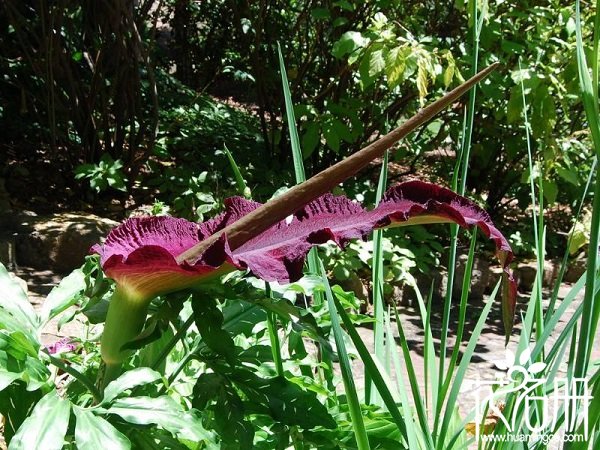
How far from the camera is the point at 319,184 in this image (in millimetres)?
757

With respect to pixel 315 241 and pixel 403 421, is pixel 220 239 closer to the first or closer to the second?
pixel 315 241

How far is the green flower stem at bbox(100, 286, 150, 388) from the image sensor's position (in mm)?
904

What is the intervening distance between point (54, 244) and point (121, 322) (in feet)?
12.1

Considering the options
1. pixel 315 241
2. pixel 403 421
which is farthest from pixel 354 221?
pixel 403 421

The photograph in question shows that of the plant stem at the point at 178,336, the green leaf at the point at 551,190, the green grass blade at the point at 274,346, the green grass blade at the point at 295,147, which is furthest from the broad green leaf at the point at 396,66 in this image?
the plant stem at the point at 178,336

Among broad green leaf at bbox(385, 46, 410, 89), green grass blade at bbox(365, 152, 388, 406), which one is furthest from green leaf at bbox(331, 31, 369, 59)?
green grass blade at bbox(365, 152, 388, 406)

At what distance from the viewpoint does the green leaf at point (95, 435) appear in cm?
81

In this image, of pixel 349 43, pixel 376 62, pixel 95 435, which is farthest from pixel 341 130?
pixel 95 435

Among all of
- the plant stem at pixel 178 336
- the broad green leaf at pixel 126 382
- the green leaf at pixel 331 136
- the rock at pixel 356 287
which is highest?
the green leaf at pixel 331 136

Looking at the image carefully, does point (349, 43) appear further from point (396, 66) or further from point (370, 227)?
point (370, 227)

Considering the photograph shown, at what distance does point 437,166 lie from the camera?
6.62m

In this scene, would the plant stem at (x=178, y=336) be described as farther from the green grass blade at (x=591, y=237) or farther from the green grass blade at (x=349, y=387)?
the green grass blade at (x=591, y=237)

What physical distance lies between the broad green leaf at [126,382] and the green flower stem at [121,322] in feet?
0.11

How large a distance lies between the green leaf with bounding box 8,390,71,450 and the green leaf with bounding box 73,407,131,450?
2 centimetres
